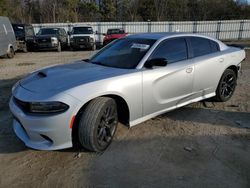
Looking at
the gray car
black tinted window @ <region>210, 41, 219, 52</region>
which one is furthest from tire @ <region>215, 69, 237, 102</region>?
black tinted window @ <region>210, 41, 219, 52</region>

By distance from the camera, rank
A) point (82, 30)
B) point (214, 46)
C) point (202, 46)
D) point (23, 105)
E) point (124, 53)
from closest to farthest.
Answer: point (23, 105) < point (124, 53) < point (202, 46) < point (214, 46) < point (82, 30)

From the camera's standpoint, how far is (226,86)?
5.39 meters

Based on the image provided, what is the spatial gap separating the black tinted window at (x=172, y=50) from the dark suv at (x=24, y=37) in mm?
14634

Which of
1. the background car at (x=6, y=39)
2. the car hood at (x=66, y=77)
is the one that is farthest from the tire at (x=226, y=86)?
the background car at (x=6, y=39)

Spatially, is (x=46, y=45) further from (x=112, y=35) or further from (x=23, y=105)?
(x=23, y=105)

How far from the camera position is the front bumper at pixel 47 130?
293 cm

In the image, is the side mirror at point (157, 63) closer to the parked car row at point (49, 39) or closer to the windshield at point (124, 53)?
the windshield at point (124, 53)

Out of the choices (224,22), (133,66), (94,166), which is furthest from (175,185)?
(224,22)

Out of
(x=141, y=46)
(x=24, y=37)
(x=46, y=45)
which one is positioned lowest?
(x=46, y=45)

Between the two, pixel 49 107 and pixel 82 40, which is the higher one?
pixel 82 40

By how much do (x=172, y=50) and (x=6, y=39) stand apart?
1065 centimetres

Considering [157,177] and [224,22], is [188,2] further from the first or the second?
[157,177]

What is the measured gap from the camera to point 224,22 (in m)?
26.6

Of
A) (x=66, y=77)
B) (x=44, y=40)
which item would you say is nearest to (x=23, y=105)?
(x=66, y=77)
